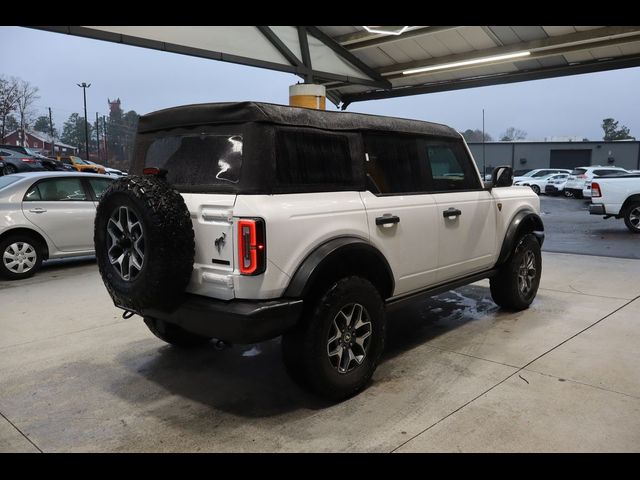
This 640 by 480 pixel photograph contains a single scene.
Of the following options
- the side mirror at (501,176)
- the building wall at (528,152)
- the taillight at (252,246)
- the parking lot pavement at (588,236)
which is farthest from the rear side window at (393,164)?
the building wall at (528,152)

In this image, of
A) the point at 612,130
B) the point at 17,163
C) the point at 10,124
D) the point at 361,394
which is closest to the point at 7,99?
the point at 10,124

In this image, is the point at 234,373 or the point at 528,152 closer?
the point at 234,373

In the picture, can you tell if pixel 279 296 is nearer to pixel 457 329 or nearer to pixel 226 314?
pixel 226 314

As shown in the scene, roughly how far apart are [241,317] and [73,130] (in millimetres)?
102569

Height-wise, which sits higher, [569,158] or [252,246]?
[569,158]

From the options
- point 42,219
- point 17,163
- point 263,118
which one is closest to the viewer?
Result: point 263,118

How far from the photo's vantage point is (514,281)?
539cm

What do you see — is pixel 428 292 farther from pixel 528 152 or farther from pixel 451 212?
pixel 528 152

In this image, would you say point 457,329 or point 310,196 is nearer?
point 310,196

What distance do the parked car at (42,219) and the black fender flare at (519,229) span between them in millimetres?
6297

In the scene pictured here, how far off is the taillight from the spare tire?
1.26 feet
